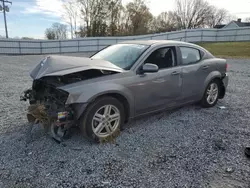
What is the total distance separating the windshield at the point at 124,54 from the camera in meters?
3.51

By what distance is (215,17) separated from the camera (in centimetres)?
6016

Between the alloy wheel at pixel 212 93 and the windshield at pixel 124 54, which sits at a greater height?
the windshield at pixel 124 54

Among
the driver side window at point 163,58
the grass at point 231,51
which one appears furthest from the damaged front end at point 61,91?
the grass at point 231,51

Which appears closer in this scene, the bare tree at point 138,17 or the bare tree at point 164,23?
the bare tree at point 138,17

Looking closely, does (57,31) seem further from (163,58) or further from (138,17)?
(163,58)

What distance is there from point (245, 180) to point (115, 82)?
6.97 feet

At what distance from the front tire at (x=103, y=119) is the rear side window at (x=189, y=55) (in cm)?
183

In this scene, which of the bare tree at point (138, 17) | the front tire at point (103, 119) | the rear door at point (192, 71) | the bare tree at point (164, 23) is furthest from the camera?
the bare tree at point (164, 23)

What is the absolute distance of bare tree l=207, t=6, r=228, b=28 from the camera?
5737 cm

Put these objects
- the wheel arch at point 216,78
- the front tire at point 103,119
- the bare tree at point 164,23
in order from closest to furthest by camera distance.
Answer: the front tire at point 103,119 → the wheel arch at point 216,78 → the bare tree at point 164,23

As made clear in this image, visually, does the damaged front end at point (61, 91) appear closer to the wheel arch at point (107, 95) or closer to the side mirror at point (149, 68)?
the wheel arch at point (107, 95)

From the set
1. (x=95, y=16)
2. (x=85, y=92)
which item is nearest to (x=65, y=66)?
(x=85, y=92)

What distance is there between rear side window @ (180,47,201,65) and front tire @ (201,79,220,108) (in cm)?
74

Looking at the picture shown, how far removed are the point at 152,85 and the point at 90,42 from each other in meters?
20.3
